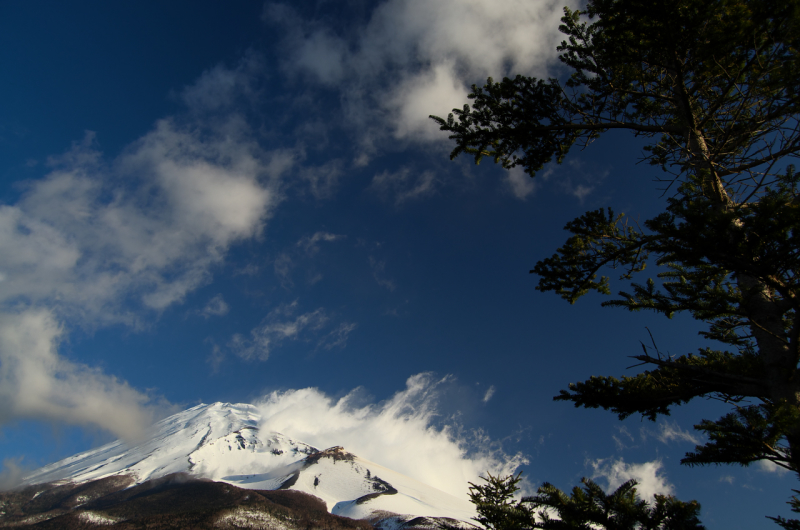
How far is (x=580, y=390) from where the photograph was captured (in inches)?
286

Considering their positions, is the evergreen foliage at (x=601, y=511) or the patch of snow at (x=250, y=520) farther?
the patch of snow at (x=250, y=520)

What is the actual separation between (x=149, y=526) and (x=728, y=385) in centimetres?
24342

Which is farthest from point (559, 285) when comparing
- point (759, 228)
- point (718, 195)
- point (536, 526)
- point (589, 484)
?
point (536, 526)

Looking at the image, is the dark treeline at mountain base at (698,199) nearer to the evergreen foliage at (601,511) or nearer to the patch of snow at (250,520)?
the evergreen foliage at (601,511)

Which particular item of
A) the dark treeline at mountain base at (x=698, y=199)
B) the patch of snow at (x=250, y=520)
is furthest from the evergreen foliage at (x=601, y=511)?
the patch of snow at (x=250, y=520)

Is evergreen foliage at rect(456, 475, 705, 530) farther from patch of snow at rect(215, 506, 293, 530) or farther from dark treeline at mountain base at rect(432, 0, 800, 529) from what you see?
patch of snow at rect(215, 506, 293, 530)

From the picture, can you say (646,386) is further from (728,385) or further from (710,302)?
(710,302)

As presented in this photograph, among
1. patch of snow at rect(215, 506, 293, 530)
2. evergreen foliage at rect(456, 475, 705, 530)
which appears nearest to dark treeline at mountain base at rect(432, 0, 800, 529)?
evergreen foliage at rect(456, 475, 705, 530)

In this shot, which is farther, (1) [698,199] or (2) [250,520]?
(2) [250,520]

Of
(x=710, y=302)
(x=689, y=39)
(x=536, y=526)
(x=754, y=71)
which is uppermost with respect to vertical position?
(x=689, y=39)

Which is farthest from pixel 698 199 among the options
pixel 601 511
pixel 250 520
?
pixel 250 520

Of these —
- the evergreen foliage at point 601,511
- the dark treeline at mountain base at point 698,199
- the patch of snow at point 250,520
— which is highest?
the dark treeline at mountain base at point 698,199

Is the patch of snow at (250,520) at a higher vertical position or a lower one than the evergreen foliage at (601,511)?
lower

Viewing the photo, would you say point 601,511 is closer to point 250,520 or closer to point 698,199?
point 698,199
